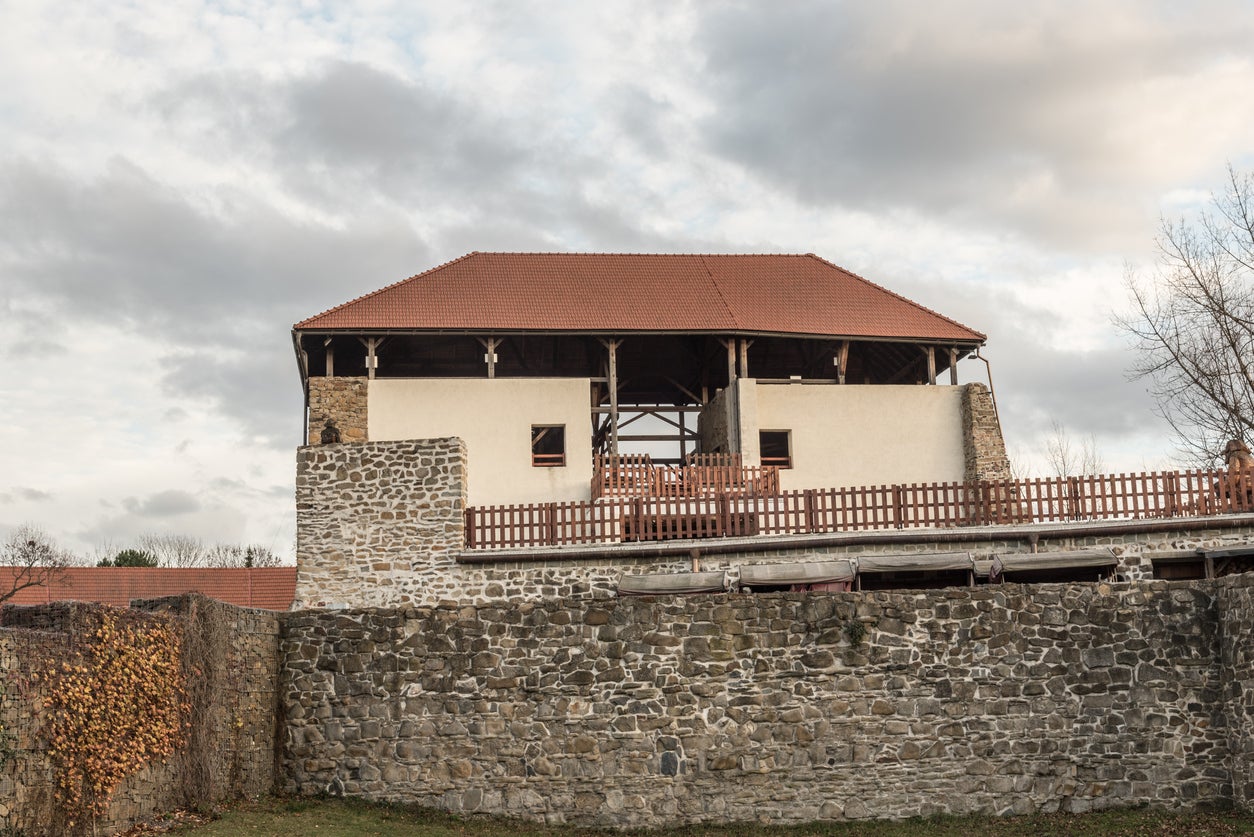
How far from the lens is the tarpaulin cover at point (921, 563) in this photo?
1587 cm

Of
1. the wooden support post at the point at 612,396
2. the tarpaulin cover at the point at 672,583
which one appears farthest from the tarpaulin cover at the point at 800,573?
the wooden support post at the point at 612,396

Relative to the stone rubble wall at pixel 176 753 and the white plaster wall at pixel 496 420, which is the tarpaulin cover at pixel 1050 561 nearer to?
the stone rubble wall at pixel 176 753

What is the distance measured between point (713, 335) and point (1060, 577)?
34.2ft

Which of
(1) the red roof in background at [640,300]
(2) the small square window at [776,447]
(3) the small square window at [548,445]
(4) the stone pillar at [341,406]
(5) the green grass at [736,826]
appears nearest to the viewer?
(5) the green grass at [736,826]

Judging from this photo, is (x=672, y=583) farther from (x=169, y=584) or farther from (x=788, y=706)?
(x=169, y=584)

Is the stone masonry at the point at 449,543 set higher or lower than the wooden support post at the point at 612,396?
lower

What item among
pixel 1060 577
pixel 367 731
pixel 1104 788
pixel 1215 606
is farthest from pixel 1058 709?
pixel 367 731

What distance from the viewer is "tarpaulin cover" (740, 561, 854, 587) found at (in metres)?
16.0

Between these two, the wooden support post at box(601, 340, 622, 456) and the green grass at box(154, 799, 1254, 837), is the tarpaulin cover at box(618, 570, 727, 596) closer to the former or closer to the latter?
the green grass at box(154, 799, 1254, 837)

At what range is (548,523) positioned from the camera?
1830cm

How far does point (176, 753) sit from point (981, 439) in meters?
18.1

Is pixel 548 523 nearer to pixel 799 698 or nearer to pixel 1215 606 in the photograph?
pixel 799 698

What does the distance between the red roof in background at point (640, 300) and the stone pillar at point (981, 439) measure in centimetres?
139

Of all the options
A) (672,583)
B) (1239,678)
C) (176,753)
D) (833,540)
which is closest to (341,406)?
(672,583)
